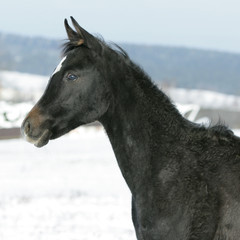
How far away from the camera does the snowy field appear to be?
8.93m

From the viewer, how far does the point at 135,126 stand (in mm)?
4629

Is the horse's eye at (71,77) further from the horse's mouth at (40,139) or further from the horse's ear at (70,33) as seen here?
the horse's mouth at (40,139)

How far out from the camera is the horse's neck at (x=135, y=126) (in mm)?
4602

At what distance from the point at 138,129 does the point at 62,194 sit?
7449 mm

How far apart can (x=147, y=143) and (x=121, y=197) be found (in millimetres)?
7247

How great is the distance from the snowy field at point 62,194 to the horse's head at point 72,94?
13.0 feet

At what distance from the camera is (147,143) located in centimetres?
461

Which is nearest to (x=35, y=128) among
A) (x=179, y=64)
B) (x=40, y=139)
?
(x=40, y=139)

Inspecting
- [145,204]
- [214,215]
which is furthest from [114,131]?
[214,215]

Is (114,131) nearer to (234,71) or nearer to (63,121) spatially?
(63,121)

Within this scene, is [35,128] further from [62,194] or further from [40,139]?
[62,194]

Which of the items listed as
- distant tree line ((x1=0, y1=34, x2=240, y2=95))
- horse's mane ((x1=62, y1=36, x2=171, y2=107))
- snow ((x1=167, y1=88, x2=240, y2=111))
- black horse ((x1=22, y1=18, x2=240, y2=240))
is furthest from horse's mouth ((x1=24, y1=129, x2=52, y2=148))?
distant tree line ((x1=0, y1=34, x2=240, y2=95))

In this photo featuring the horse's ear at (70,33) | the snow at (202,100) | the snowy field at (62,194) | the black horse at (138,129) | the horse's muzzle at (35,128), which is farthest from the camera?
the snow at (202,100)

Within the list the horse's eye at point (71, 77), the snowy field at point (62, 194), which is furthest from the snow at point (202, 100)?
the horse's eye at point (71, 77)
